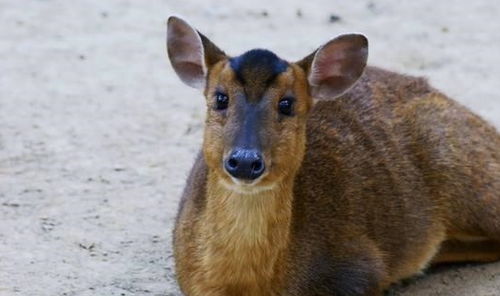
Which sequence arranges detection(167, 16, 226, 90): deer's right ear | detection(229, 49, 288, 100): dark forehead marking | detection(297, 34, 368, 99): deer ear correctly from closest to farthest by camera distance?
detection(229, 49, 288, 100): dark forehead marking
detection(297, 34, 368, 99): deer ear
detection(167, 16, 226, 90): deer's right ear

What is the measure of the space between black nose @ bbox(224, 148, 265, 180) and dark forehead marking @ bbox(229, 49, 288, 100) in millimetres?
385

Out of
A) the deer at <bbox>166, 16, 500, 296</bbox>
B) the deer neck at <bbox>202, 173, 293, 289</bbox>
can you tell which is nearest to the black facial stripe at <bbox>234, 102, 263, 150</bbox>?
the deer at <bbox>166, 16, 500, 296</bbox>

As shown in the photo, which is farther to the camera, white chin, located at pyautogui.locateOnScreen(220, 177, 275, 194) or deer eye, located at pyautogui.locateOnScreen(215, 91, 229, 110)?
deer eye, located at pyautogui.locateOnScreen(215, 91, 229, 110)

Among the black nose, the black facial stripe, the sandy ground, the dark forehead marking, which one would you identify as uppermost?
the dark forehead marking

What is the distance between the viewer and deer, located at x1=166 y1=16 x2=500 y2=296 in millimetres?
6305

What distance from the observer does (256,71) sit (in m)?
6.30

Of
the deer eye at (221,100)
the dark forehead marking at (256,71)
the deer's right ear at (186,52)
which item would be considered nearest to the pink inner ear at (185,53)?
the deer's right ear at (186,52)

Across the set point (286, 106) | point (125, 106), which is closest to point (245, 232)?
point (286, 106)

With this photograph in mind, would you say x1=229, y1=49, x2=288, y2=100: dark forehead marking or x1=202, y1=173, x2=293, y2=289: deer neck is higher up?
x1=229, y1=49, x2=288, y2=100: dark forehead marking

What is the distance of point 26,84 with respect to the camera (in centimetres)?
1020

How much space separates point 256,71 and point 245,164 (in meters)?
0.54

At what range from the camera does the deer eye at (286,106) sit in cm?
636

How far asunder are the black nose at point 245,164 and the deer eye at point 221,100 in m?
0.38

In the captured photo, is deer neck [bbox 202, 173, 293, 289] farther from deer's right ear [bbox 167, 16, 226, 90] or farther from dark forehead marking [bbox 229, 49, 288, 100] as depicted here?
deer's right ear [bbox 167, 16, 226, 90]
